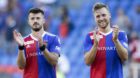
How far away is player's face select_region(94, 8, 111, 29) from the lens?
6.13 metres

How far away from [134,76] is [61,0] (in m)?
6.54

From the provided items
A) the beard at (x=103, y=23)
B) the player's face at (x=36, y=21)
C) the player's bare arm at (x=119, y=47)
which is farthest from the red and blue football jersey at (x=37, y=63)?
the player's bare arm at (x=119, y=47)

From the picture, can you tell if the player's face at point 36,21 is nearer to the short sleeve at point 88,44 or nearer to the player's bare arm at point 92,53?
the short sleeve at point 88,44

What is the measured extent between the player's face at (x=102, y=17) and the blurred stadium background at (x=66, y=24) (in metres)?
5.80

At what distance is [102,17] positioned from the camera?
6137 mm

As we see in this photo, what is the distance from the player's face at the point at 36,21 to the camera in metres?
6.24

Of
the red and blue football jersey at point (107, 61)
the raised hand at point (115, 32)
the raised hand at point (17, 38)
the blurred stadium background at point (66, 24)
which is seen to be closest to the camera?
the raised hand at point (115, 32)

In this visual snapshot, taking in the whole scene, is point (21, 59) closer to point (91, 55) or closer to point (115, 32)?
point (91, 55)

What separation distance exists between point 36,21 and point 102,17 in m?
1.10

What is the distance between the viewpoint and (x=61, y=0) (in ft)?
53.1

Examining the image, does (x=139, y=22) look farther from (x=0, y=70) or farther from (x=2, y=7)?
(x=2, y=7)

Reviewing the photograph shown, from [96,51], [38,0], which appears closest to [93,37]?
[96,51]

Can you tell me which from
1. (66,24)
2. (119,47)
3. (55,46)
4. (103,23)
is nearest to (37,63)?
(55,46)

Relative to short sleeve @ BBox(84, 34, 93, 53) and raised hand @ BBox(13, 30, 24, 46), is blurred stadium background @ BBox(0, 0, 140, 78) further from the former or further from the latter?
raised hand @ BBox(13, 30, 24, 46)
